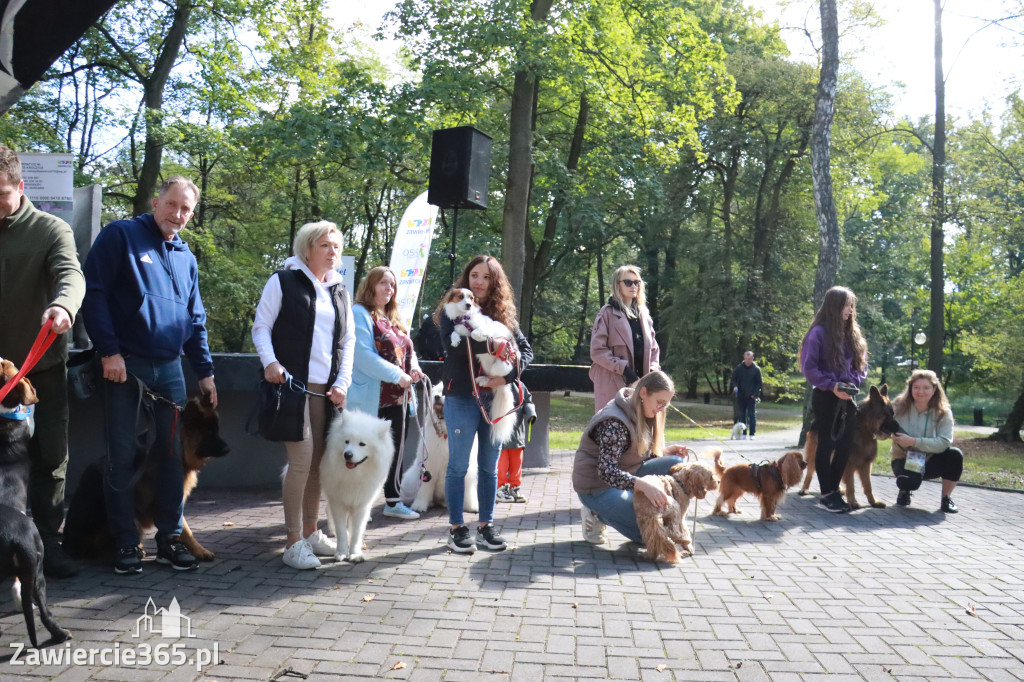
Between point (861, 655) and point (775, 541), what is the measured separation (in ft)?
7.76

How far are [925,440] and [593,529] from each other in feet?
12.2

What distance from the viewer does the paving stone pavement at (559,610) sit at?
316 cm

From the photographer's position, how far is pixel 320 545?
4742mm

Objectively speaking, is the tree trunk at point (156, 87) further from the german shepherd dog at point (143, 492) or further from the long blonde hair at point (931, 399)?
the long blonde hair at point (931, 399)

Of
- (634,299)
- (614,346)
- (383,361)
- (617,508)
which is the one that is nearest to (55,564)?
(383,361)

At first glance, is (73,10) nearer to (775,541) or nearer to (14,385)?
(14,385)

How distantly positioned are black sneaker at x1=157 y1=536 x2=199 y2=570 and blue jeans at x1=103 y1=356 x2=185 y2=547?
0.15 ft

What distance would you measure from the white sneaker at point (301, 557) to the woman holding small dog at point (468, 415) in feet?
3.07

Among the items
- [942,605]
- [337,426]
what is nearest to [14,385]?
[337,426]

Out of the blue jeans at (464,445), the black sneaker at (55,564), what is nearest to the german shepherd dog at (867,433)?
the blue jeans at (464,445)

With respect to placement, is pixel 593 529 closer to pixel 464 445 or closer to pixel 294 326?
pixel 464 445

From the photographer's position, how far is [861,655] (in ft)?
11.2

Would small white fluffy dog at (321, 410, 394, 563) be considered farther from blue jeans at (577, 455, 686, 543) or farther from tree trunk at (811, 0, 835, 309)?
tree trunk at (811, 0, 835, 309)

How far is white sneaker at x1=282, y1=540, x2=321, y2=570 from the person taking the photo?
4.42m
